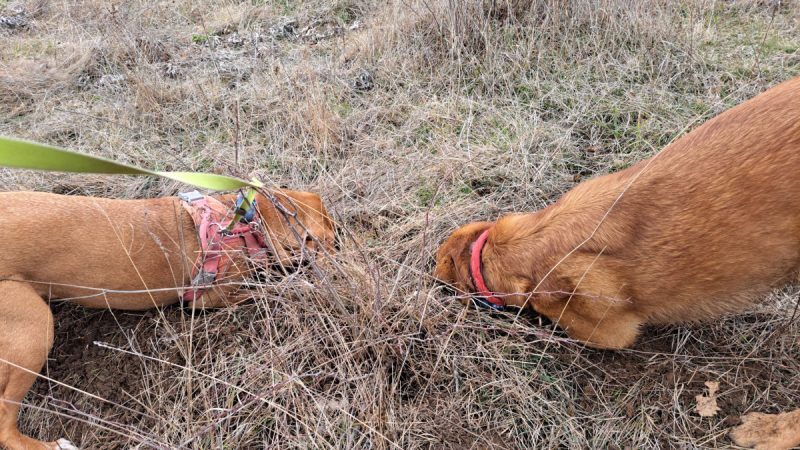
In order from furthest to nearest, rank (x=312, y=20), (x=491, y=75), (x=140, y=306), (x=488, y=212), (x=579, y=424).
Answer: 1. (x=312, y=20)
2. (x=491, y=75)
3. (x=488, y=212)
4. (x=140, y=306)
5. (x=579, y=424)

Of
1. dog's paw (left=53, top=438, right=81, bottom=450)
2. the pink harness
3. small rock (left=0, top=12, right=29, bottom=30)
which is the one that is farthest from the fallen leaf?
small rock (left=0, top=12, right=29, bottom=30)

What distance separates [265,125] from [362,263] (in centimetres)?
223

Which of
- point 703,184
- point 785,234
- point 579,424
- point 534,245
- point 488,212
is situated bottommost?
point 579,424

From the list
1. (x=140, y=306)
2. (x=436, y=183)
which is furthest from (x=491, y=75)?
(x=140, y=306)

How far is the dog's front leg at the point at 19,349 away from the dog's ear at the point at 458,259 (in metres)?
1.90

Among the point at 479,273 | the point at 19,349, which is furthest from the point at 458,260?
the point at 19,349

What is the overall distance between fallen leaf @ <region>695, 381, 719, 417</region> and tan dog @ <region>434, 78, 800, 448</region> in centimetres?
18

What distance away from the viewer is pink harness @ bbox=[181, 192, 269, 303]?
2471mm

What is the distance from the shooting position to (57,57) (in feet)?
17.6

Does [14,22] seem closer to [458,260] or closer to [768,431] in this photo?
[458,260]

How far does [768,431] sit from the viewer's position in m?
1.94

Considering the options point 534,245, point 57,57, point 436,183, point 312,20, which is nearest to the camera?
point 534,245

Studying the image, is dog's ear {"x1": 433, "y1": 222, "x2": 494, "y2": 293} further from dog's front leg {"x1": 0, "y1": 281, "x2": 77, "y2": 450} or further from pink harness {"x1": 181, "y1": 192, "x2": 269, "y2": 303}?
dog's front leg {"x1": 0, "y1": 281, "x2": 77, "y2": 450}

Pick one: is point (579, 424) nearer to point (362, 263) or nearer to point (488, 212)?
point (362, 263)
